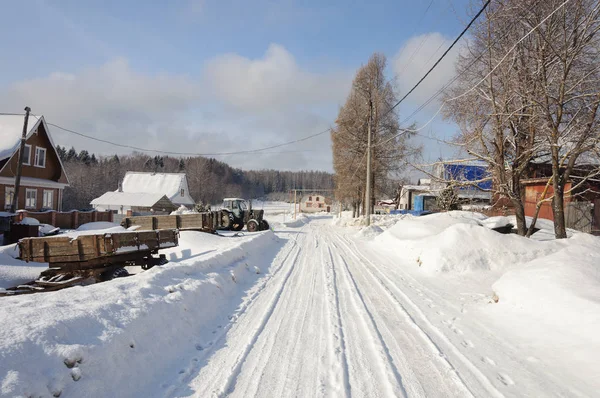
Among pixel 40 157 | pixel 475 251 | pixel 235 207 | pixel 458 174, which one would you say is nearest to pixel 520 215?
pixel 458 174

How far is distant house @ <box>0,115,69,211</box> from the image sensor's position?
24.6 metres

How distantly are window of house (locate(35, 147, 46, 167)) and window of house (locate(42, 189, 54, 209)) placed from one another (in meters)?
2.13

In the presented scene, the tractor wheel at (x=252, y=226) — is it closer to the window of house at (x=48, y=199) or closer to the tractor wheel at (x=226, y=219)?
the tractor wheel at (x=226, y=219)

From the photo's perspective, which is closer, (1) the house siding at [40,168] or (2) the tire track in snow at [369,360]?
(2) the tire track in snow at [369,360]

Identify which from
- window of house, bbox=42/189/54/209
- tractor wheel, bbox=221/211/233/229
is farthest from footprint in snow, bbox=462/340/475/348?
window of house, bbox=42/189/54/209

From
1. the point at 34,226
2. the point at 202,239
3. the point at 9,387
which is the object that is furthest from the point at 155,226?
the point at 9,387

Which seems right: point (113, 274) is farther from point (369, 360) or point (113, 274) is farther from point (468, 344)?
point (468, 344)

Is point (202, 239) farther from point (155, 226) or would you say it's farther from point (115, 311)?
point (115, 311)

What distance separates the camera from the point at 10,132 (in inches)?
1014

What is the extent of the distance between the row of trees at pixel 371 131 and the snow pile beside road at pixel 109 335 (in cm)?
2584

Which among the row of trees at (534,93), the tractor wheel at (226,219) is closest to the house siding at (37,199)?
the tractor wheel at (226,219)

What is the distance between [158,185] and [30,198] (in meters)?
30.7

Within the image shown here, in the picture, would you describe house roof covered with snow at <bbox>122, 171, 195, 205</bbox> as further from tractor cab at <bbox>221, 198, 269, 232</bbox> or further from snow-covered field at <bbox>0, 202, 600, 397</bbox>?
snow-covered field at <bbox>0, 202, 600, 397</bbox>

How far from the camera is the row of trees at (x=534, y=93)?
29.4ft
